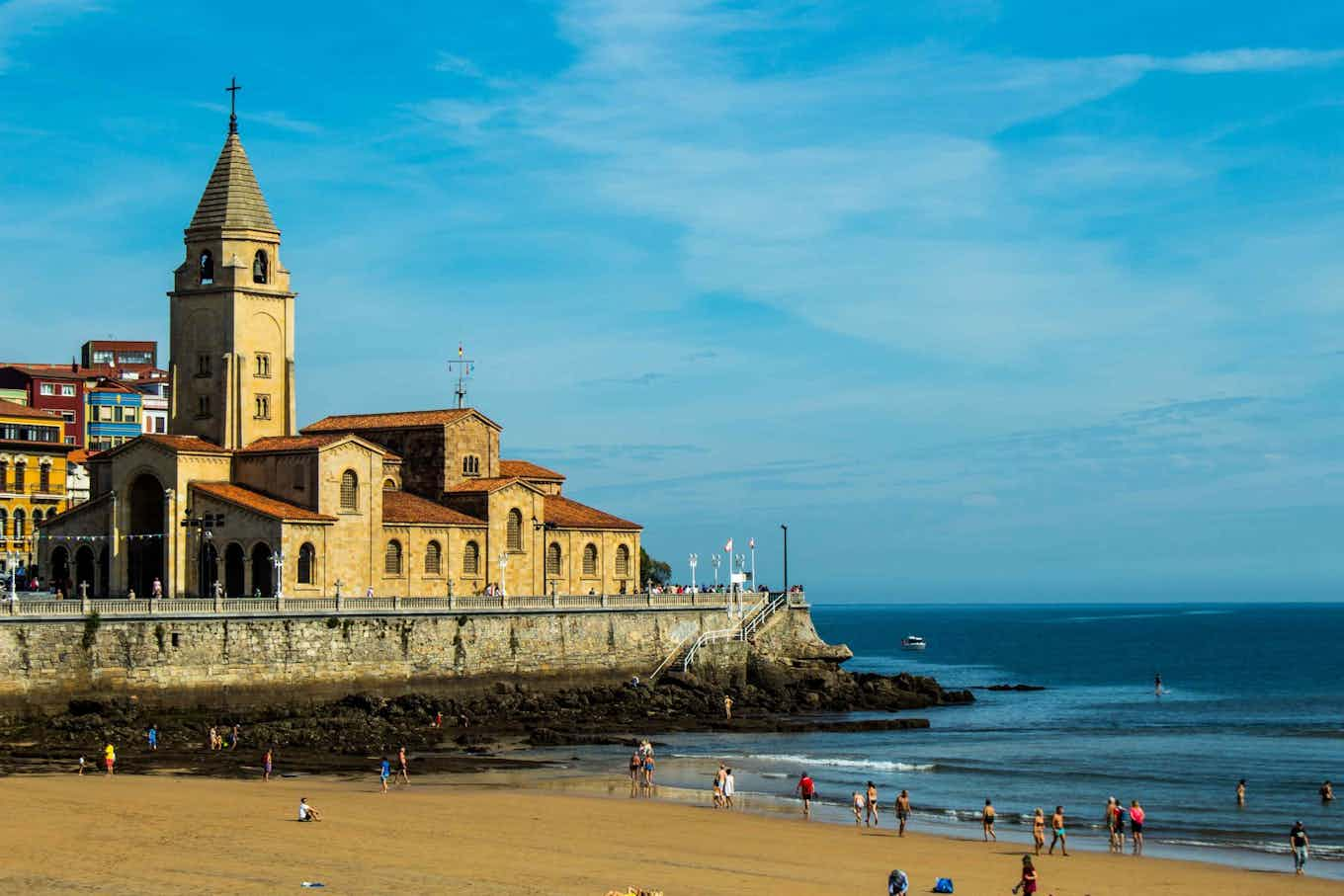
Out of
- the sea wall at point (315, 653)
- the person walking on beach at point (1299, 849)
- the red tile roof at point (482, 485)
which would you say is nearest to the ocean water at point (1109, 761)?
the person walking on beach at point (1299, 849)

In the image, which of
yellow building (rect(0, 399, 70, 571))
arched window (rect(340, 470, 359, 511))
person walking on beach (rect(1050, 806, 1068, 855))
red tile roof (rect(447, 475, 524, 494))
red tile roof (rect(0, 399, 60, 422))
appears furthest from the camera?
red tile roof (rect(0, 399, 60, 422))

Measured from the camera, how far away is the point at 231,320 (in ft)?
280

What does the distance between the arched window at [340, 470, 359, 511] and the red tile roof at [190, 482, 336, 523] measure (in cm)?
149

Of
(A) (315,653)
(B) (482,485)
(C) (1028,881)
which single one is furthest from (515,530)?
(C) (1028,881)

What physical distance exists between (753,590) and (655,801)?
4731 cm

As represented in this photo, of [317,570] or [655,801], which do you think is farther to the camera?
[317,570]

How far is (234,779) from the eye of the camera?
183 ft

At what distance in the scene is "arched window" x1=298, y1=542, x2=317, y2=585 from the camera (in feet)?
257

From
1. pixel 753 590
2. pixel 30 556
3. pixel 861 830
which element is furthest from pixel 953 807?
pixel 30 556

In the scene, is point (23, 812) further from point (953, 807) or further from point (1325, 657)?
point (1325, 657)

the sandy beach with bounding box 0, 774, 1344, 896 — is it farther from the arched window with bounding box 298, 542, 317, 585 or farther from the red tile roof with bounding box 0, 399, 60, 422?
the red tile roof with bounding box 0, 399, 60, 422

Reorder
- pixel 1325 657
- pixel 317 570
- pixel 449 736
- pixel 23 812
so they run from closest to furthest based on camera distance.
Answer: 1. pixel 23 812
2. pixel 449 736
3. pixel 317 570
4. pixel 1325 657

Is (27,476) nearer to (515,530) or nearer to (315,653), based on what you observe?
(515,530)

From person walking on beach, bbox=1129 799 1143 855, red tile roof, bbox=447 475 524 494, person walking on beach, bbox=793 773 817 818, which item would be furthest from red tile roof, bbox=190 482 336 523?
person walking on beach, bbox=1129 799 1143 855
